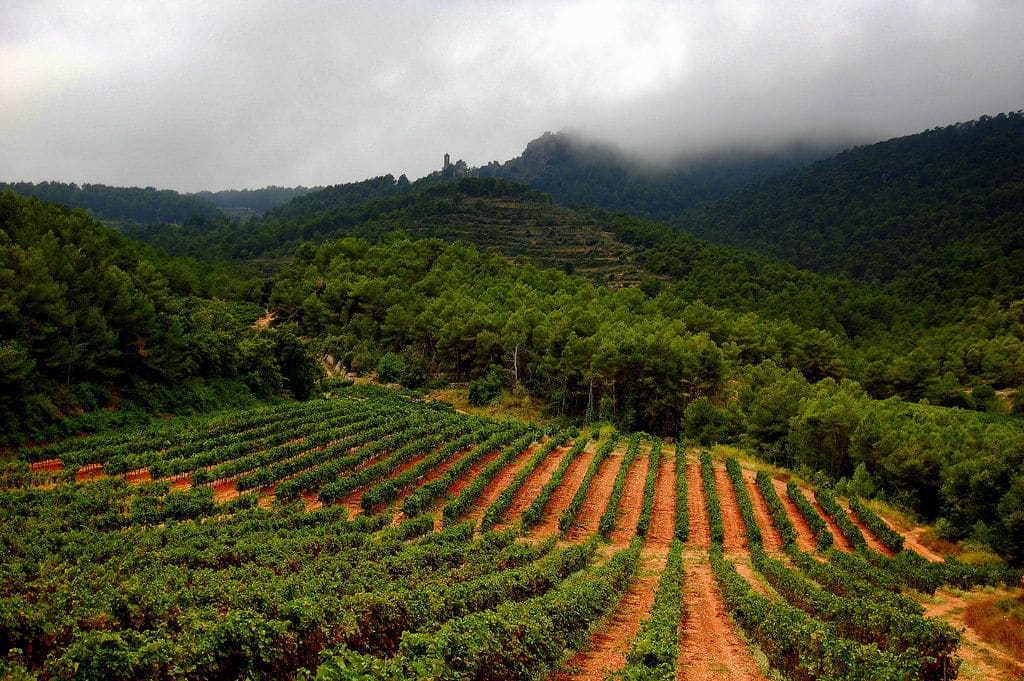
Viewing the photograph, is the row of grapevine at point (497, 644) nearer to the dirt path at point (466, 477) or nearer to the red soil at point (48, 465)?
the dirt path at point (466, 477)

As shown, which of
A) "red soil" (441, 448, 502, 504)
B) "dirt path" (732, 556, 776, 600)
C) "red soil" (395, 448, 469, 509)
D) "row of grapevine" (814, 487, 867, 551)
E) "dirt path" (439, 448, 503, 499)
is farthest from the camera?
"red soil" (441, 448, 502, 504)

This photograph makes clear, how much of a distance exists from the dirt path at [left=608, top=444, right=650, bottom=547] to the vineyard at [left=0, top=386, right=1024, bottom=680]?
19 centimetres

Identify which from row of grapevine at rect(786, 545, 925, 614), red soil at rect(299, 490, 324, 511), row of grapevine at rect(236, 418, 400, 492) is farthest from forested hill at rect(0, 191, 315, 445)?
row of grapevine at rect(786, 545, 925, 614)

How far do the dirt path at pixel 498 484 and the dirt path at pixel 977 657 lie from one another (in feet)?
46.5

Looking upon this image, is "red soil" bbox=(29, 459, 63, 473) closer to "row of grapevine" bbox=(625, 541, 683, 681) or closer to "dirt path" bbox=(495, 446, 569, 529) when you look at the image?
"dirt path" bbox=(495, 446, 569, 529)

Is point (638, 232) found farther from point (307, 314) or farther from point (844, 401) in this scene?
point (844, 401)

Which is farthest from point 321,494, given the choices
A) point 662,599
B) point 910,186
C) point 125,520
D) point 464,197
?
point 910,186

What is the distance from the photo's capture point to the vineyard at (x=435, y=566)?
30.5 feet

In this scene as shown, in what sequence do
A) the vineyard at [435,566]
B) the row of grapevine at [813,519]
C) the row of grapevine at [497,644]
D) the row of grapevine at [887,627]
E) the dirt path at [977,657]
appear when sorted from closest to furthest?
1. the row of grapevine at [497,644]
2. the vineyard at [435,566]
3. the row of grapevine at [887,627]
4. the dirt path at [977,657]
5. the row of grapevine at [813,519]

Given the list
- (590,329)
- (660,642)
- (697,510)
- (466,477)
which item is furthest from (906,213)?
(660,642)

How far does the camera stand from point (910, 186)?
5817 inches

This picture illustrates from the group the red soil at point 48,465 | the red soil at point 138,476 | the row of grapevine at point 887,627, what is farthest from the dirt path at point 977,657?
the red soil at point 48,465

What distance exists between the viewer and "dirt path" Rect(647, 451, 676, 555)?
22.0 meters

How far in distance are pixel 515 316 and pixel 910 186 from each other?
5821 inches
